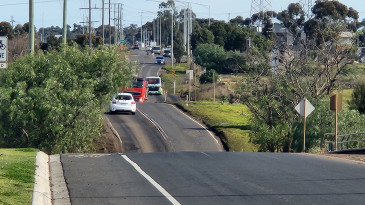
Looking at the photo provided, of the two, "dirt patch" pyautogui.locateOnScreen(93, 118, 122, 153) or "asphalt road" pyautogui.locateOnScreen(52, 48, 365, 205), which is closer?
"asphalt road" pyautogui.locateOnScreen(52, 48, 365, 205)

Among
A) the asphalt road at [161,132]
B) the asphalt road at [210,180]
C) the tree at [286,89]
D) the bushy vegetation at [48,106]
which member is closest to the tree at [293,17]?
the asphalt road at [161,132]

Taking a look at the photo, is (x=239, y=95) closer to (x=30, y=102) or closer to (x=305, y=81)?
(x=305, y=81)

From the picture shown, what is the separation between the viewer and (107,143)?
38156mm

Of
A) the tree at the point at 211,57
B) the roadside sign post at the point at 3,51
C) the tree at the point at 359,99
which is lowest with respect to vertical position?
the tree at the point at 359,99

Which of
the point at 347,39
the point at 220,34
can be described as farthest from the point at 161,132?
the point at 220,34

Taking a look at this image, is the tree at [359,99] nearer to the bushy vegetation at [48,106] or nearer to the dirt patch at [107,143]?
the dirt patch at [107,143]

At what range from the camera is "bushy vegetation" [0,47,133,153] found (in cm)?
2902

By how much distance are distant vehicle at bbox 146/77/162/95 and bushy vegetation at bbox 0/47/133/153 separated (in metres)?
40.2

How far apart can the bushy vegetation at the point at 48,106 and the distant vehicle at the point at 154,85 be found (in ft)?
132

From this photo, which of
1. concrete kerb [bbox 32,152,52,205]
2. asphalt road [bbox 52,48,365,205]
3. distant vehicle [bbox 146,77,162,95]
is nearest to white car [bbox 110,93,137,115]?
distant vehicle [bbox 146,77,162,95]

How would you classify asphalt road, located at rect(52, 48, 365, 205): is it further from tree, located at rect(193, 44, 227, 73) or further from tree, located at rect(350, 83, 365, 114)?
tree, located at rect(193, 44, 227, 73)

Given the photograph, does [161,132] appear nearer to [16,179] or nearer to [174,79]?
[16,179]

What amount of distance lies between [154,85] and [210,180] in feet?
195

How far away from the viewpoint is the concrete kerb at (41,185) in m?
11.3
